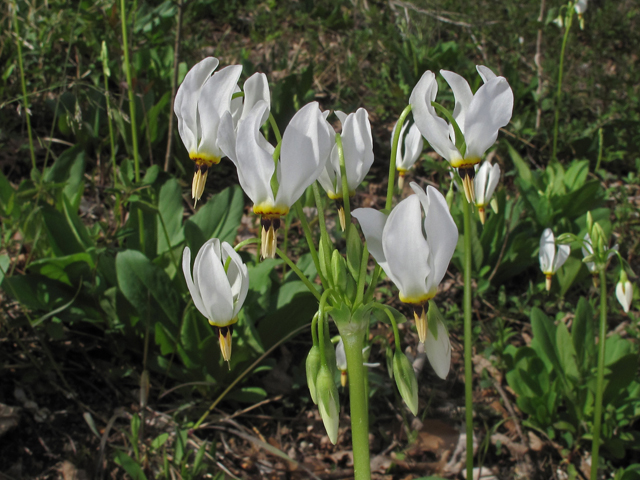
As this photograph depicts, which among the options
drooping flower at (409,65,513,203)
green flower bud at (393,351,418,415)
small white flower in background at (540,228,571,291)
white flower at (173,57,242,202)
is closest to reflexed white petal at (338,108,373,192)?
drooping flower at (409,65,513,203)

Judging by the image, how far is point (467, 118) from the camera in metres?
0.94

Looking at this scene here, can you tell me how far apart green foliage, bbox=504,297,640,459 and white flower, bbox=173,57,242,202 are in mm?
1580

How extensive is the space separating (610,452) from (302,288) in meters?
1.33

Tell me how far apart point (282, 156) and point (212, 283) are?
0.86 ft

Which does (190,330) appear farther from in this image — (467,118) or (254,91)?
(467,118)

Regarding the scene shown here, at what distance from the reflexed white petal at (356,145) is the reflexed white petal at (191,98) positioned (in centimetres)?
26

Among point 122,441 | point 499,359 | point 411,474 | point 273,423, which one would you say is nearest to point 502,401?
point 499,359

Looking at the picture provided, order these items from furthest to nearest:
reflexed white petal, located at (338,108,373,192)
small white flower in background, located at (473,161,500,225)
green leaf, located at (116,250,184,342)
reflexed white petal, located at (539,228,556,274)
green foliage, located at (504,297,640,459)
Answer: reflexed white petal, located at (539,228,556,274)
green foliage, located at (504,297,640,459)
green leaf, located at (116,250,184,342)
small white flower in background, located at (473,161,500,225)
reflexed white petal, located at (338,108,373,192)

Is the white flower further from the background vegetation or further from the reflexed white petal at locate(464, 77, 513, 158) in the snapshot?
the background vegetation

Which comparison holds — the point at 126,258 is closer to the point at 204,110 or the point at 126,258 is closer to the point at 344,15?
the point at 204,110

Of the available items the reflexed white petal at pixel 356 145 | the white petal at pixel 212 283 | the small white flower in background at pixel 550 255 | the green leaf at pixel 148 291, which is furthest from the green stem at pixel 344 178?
the small white flower in background at pixel 550 255

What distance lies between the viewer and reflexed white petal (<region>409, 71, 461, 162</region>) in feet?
3.07

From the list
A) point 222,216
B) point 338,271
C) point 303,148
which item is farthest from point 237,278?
A: point 222,216

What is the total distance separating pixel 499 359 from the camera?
2.34 metres
